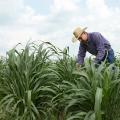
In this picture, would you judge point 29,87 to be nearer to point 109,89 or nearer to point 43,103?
point 43,103

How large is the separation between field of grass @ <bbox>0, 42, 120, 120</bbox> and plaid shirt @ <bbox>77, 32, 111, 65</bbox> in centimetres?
50

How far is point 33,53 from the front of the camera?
815cm

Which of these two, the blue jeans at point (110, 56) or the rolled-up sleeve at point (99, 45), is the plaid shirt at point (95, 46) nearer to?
the rolled-up sleeve at point (99, 45)

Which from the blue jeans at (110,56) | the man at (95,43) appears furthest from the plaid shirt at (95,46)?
the blue jeans at (110,56)

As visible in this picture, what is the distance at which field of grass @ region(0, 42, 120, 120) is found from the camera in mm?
6742

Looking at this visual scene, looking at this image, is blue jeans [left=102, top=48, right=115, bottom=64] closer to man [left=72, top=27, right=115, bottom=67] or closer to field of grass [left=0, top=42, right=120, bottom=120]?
man [left=72, top=27, right=115, bottom=67]

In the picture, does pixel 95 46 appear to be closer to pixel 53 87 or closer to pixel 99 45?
pixel 99 45

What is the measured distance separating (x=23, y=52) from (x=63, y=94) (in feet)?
3.87

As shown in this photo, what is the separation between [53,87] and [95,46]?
161 cm

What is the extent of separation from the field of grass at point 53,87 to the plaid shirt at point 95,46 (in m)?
0.50

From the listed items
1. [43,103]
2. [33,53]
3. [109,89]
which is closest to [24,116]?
[43,103]

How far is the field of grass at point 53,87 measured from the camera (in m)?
6.74

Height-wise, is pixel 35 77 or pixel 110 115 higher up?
pixel 35 77

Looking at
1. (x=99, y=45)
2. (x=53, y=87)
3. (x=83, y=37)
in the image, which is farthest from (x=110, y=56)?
(x=53, y=87)
